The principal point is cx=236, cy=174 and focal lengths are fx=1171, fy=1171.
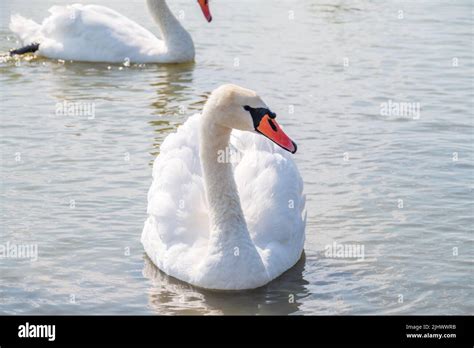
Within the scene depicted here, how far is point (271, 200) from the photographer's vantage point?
9648 mm

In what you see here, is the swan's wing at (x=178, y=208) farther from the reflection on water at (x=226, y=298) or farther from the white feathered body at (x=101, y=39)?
the white feathered body at (x=101, y=39)

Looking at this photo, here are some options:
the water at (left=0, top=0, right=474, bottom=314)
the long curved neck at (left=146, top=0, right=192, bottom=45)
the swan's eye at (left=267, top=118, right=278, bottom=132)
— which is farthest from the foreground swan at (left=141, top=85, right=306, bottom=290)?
the long curved neck at (left=146, top=0, right=192, bottom=45)

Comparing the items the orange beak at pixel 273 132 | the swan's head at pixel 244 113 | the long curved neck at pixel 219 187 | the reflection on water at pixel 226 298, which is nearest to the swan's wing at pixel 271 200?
the reflection on water at pixel 226 298

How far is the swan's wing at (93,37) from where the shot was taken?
17750 millimetres

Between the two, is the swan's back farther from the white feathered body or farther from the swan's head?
the white feathered body

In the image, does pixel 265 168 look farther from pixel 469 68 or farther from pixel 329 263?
pixel 469 68

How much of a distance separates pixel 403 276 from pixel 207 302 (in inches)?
66.4

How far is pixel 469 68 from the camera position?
56.2ft

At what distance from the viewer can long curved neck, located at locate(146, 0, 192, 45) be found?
1773cm

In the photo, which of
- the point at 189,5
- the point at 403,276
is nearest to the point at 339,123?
the point at 403,276

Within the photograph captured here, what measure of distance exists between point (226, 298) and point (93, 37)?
9.49 m

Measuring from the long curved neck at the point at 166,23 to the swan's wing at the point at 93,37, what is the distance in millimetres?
246

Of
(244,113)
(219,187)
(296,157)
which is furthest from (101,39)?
(244,113)

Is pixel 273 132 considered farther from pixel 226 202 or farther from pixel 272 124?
pixel 226 202
